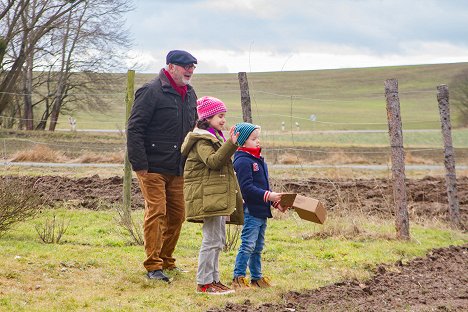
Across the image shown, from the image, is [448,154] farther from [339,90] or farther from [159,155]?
[339,90]

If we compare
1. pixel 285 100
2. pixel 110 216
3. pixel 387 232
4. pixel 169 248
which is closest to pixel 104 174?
pixel 110 216

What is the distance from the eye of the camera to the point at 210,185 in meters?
7.56

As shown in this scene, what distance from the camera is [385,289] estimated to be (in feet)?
26.8

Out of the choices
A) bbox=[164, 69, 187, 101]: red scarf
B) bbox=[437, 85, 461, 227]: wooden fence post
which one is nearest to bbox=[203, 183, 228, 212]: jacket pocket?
bbox=[164, 69, 187, 101]: red scarf

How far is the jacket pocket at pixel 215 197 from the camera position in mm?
7480

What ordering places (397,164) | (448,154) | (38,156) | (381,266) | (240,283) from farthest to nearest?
(38,156)
(448,154)
(397,164)
(381,266)
(240,283)

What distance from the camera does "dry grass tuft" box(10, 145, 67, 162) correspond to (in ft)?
71.3

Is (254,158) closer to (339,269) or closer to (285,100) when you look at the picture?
(339,269)

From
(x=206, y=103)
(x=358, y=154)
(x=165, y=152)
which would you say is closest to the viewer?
(x=206, y=103)

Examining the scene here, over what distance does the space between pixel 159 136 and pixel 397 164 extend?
398cm

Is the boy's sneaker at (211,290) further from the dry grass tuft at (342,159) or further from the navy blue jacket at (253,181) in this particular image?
the dry grass tuft at (342,159)

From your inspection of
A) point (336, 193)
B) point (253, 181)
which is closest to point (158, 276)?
point (253, 181)

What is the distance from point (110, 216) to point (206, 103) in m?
5.49

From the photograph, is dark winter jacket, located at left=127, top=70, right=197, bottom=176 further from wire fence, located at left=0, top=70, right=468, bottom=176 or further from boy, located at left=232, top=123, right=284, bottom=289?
wire fence, located at left=0, top=70, right=468, bottom=176
